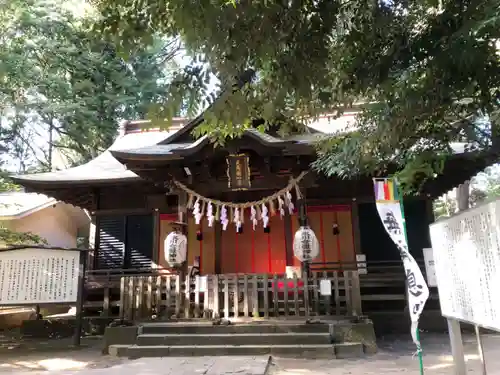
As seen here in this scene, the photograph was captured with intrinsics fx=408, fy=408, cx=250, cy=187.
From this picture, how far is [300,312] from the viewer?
317 inches

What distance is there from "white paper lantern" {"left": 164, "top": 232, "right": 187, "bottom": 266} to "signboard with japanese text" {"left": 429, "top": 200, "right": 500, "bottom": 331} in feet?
17.9

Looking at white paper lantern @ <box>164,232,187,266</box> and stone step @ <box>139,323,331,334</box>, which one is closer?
stone step @ <box>139,323,331,334</box>

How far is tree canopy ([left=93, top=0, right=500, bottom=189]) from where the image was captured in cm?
248

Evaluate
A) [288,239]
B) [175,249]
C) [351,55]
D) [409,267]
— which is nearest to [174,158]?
[175,249]

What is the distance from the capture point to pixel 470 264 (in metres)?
3.64

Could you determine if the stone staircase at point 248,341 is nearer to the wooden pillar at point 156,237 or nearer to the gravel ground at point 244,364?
the gravel ground at point 244,364

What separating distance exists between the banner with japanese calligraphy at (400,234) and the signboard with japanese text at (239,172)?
3957 mm

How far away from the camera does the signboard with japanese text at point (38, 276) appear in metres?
8.00

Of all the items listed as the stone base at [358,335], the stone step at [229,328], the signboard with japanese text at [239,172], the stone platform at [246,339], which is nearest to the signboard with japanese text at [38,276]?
the stone platform at [246,339]

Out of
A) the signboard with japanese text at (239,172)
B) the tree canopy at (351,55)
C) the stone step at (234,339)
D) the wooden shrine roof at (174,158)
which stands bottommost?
the stone step at (234,339)

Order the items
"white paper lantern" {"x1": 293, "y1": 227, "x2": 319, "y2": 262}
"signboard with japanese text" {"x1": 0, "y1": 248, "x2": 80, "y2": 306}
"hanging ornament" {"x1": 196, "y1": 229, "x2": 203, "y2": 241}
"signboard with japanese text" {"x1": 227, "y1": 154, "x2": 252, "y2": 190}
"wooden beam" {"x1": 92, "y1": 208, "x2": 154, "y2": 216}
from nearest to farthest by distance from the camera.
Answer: "signboard with japanese text" {"x1": 0, "y1": 248, "x2": 80, "y2": 306} → "white paper lantern" {"x1": 293, "y1": 227, "x2": 319, "y2": 262} → "signboard with japanese text" {"x1": 227, "y1": 154, "x2": 252, "y2": 190} → "hanging ornament" {"x1": 196, "y1": 229, "x2": 203, "y2": 241} → "wooden beam" {"x1": 92, "y1": 208, "x2": 154, "y2": 216}

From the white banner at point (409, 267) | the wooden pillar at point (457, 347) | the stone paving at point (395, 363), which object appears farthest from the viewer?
the stone paving at point (395, 363)

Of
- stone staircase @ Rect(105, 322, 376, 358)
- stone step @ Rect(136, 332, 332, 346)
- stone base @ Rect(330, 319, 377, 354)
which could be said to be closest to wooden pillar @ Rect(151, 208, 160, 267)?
stone staircase @ Rect(105, 322, 376, 358)

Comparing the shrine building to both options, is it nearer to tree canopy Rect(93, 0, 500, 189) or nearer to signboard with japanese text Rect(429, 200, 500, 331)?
signboard with japanese text Rect(429, 200, 500, 331)
